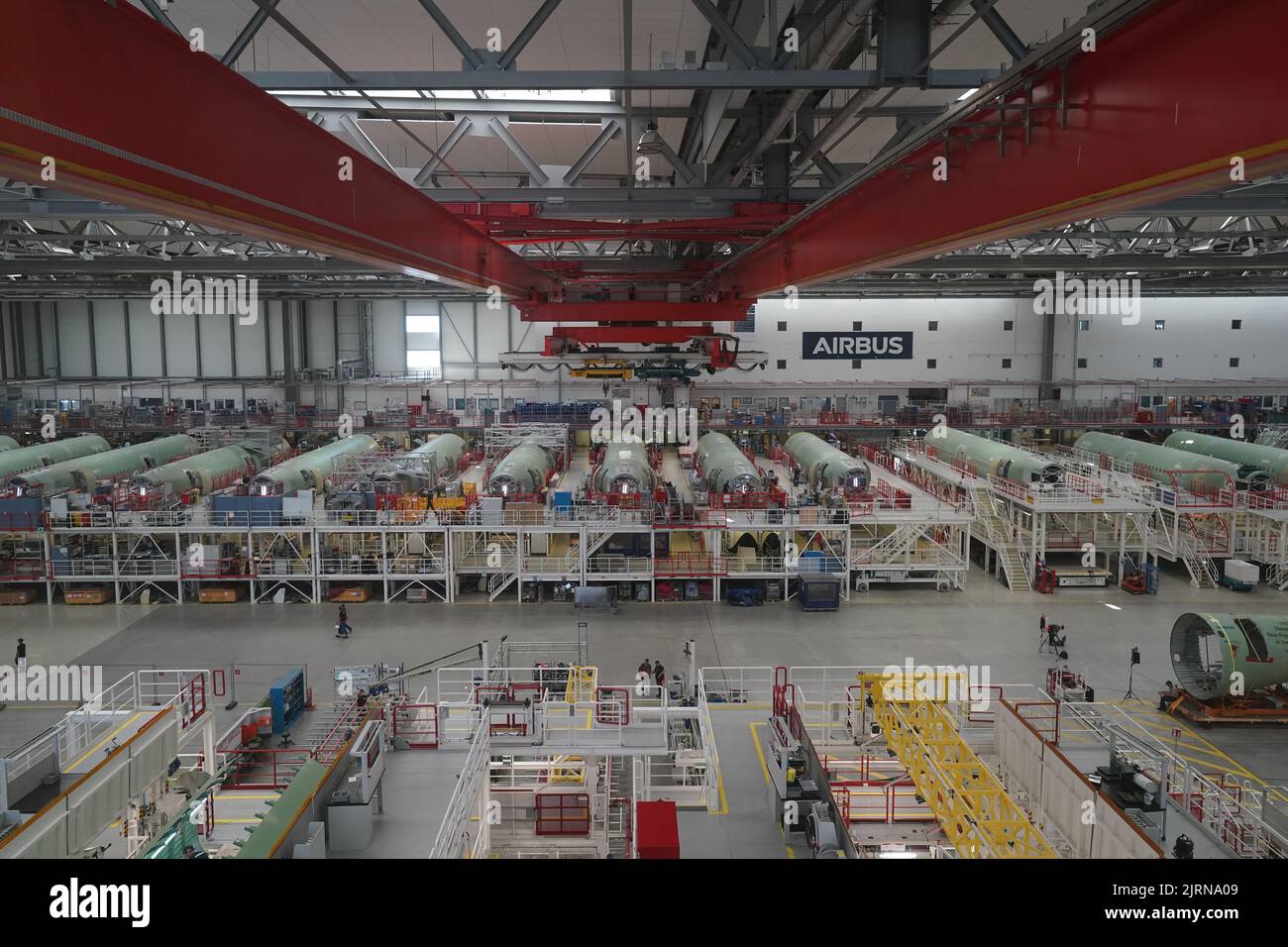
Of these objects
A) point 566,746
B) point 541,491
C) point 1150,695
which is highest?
point 541,491

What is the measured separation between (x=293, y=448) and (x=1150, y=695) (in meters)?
39.4

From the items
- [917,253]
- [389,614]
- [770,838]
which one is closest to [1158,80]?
[917,253]

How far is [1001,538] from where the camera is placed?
1109 inches

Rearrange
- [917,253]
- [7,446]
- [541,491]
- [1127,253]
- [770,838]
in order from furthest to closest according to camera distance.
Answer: [7,446]
[541,491]
[1127,253]
[770,838]
[917,253]

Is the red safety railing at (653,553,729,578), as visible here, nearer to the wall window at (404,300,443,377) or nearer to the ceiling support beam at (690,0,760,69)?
the ceiling support beam at (690,0,760,69)

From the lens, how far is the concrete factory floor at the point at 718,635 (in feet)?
63.2

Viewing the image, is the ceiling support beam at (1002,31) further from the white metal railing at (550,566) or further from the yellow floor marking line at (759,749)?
the white metal railing at (550,566)

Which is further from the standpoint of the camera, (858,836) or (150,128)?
(858,836)

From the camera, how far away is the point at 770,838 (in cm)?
1097

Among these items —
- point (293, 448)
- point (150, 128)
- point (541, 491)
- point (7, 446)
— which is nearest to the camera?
point (150, 128)

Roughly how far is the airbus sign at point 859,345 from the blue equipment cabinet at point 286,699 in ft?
117

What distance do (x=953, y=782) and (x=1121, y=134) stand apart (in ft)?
30.6

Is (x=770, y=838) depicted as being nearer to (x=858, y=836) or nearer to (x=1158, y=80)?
(x=858, y=836)

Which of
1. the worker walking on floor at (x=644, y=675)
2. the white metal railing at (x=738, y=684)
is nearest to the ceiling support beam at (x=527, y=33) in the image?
the white metal railing at (x=738, y=684)
